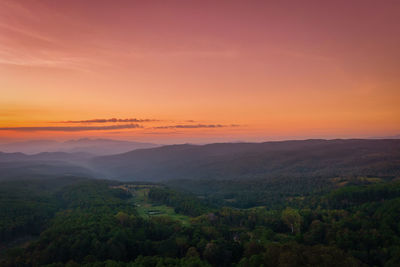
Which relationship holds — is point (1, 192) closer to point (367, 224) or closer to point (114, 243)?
point (114, 243)

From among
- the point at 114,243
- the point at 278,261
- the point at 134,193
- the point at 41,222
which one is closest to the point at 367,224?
the point at 278,261

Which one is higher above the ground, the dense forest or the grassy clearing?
the dense forest

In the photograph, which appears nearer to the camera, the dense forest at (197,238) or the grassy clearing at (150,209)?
the dense forest at (197,238)

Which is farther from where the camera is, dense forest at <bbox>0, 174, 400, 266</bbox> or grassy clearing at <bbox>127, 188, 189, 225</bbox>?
grassy clearing at <bbox>127, 188, 189, 225</bbox>

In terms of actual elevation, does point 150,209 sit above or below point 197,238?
below

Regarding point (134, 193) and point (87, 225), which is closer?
point (87, 225)

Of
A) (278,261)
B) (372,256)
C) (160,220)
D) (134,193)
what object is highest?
(278,261)

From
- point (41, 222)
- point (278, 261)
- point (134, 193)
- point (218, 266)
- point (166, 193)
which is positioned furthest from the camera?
point (134, 193)

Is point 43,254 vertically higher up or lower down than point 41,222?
higher up

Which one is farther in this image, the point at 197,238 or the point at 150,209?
the point at 150,209

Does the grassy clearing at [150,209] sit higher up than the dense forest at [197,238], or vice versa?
the dense forest at [197,238]

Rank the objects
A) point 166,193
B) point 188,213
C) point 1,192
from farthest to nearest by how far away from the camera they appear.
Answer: point 166,193 < point 1,192 < point 188,213
